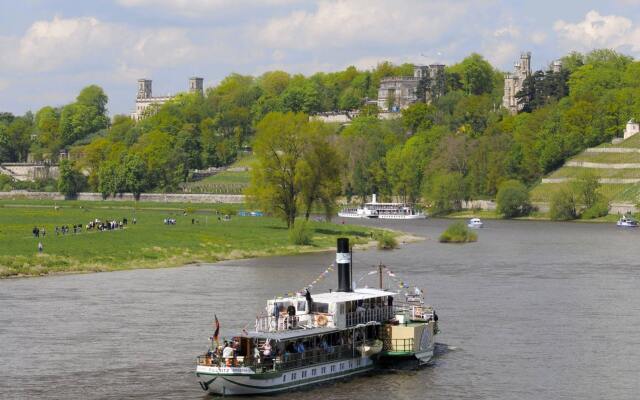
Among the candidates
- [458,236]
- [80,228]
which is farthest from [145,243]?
[458,236]

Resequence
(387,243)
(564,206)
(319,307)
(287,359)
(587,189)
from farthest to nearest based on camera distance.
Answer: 1. (587,189)
2. (564,206)
3. (387,243)
4. (319,307)
5. (287,359)

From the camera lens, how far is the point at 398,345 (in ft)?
197

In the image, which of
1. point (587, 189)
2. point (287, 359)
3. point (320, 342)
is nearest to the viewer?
point (287, 359)

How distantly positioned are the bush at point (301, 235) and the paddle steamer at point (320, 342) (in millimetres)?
59413

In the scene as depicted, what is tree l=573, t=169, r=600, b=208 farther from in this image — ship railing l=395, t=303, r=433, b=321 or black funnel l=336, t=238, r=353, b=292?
black funnel l=336, t=238, r=353, b=292

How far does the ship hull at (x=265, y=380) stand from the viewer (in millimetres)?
52156

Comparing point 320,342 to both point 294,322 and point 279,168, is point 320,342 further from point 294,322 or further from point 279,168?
point 279,168

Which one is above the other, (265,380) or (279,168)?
(279,168)

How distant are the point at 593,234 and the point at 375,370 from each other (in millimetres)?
99899

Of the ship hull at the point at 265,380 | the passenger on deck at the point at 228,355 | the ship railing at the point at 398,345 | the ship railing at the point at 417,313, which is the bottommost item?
the ship hull at the point at 265,380

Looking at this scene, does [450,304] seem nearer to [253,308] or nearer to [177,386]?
[253,308]

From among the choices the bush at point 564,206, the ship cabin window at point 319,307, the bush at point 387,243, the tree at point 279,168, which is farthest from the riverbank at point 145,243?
the bush at point 564,206

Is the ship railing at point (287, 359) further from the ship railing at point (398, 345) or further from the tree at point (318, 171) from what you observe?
the tree at point (318, 171)

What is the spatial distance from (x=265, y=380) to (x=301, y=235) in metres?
72.2
